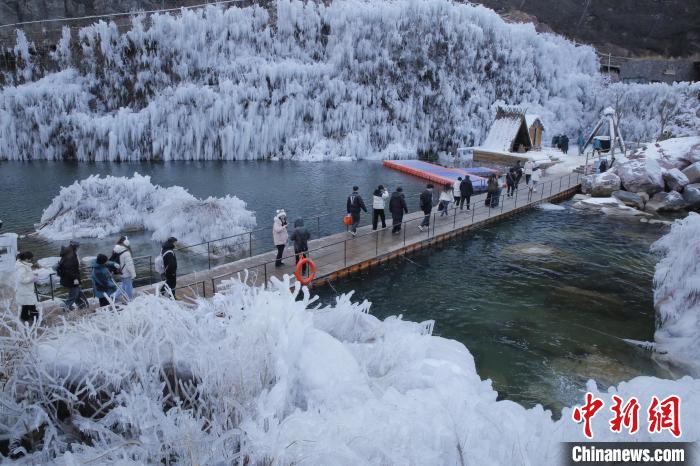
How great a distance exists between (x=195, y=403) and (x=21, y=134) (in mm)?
43020

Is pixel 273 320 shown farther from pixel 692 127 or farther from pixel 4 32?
pixel 4 32

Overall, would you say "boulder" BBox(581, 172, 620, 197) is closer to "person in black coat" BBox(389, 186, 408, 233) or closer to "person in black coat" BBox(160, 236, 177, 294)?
"person in black coat" BBox(389, 186, 408, 233)

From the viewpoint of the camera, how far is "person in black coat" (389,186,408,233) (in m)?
15.6

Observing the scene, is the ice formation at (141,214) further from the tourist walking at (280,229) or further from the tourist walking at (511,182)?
the tourist walking at (511,182)

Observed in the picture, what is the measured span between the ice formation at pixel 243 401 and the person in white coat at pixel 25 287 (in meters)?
2.94

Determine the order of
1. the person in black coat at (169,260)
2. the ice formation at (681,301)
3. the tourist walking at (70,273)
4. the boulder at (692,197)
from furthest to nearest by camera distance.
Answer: the boulder at (692,197) < the person in black coat at (169,260) < the tourist walking at (70,273) < the ice formation at (681,301)

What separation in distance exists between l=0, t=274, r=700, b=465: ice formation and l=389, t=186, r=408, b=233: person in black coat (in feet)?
32.9

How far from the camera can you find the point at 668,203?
22828 mm

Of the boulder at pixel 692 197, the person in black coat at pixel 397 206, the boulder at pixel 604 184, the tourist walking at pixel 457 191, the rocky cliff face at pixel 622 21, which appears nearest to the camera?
the person in black coat at pixel 397 206

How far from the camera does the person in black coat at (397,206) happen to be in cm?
1564

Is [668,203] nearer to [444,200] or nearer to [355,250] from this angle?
[444,200]

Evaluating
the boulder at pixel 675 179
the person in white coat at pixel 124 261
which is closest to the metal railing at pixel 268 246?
the person in white coat at pixel 124 261

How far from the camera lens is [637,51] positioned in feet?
209

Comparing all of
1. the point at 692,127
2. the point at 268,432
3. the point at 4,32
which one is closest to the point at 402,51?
the point at 692,127
